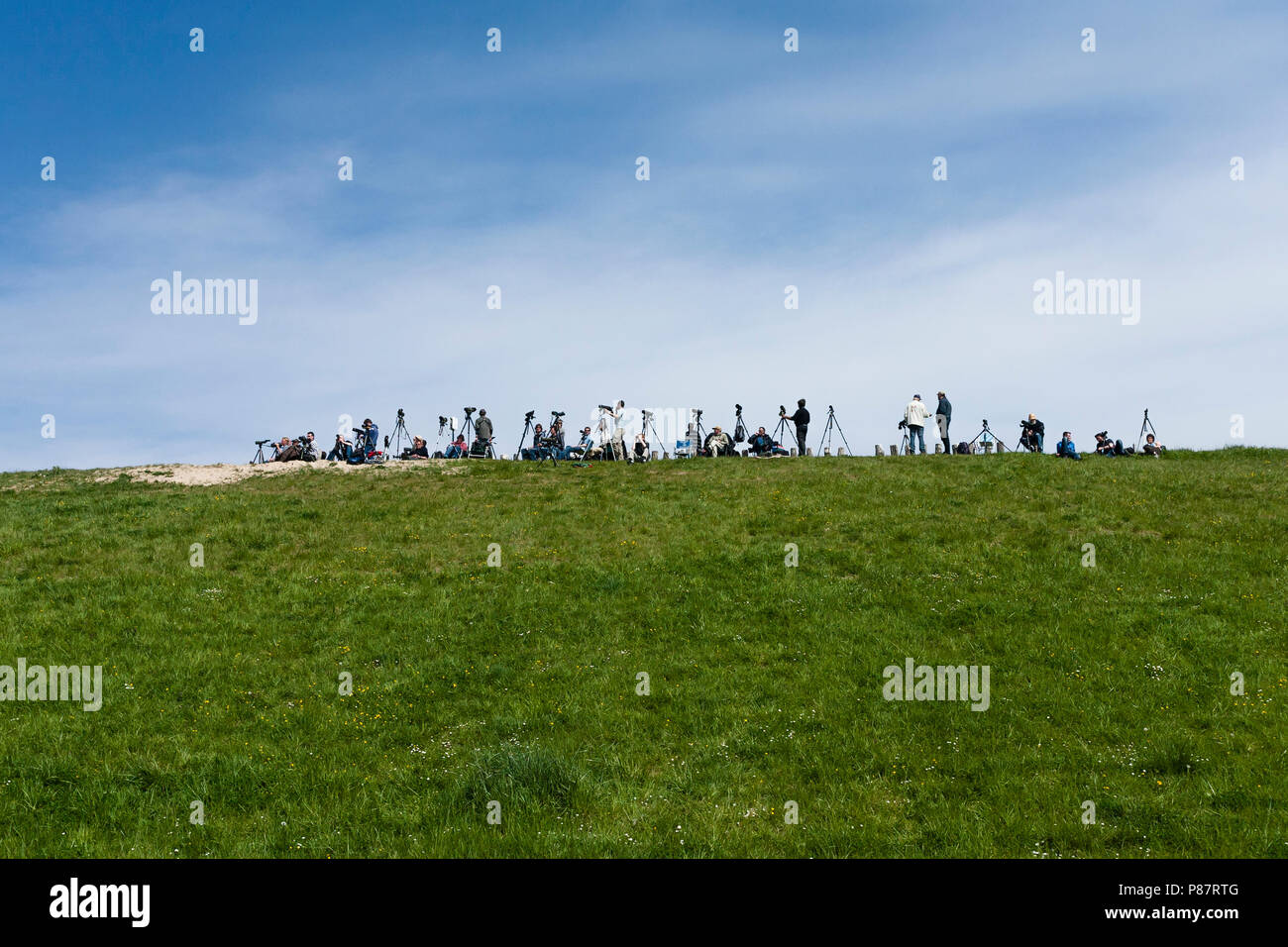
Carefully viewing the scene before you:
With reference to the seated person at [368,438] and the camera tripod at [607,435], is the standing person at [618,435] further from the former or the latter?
the seated person at [368,438]

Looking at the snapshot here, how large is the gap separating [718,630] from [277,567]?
11634 millimetres

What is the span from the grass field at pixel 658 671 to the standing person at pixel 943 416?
821 centimetres

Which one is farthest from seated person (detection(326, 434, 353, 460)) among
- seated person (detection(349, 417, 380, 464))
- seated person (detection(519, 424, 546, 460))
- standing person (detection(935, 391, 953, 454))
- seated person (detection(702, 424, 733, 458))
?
standing person (detection(935, 391, 953, 454))

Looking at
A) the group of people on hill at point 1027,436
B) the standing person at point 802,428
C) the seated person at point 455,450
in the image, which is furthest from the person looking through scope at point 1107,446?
the seated person at point 455,450

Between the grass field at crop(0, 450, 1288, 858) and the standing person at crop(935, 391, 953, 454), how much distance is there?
8.21m

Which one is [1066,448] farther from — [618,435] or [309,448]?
[309,448]

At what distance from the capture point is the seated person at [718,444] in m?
36.7

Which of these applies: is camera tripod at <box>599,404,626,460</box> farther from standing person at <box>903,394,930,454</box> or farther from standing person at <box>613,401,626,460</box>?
standing person at <box>903,394,930,454</box>

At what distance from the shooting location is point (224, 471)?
32.3 meters

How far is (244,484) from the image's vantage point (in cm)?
3000

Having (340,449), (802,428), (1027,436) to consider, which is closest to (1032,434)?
(1027,436)

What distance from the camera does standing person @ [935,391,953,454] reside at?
117 ft

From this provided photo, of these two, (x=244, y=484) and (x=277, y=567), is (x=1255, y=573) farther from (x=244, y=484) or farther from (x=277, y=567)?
(x=244, y=484)
